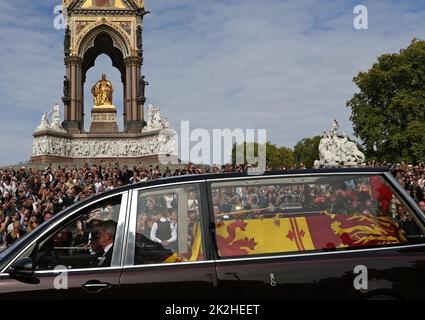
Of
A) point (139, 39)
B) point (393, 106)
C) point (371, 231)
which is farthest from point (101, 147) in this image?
point (371, 231)

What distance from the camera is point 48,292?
392cm

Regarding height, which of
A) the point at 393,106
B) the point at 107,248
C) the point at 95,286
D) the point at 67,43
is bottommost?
the point at 95,286

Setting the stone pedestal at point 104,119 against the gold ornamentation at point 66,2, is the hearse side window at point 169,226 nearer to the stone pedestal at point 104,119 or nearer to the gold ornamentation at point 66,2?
the stone pedestal at point 104,119

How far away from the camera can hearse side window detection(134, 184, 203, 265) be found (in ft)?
13.5

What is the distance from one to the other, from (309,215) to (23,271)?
2303mm

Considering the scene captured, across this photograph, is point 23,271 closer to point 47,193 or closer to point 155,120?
point 47,193

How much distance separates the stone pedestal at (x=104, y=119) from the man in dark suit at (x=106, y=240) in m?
41.3

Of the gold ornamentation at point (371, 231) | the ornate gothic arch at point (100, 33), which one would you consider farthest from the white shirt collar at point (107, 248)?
the ornate gothic arch at point (100, 33)

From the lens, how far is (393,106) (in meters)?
48.3

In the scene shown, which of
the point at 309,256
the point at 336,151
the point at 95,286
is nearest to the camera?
the point at 95,286

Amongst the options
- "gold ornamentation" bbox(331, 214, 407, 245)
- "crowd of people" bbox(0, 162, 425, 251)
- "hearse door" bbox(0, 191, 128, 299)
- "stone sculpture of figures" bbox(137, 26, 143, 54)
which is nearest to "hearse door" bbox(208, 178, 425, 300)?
"gold ornamentation" bbox(331, 214, 407, 245)

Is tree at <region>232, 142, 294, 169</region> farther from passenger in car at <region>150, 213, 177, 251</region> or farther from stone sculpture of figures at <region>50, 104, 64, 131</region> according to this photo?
passenger in car at <region>150, 213, 177, 251</region>
